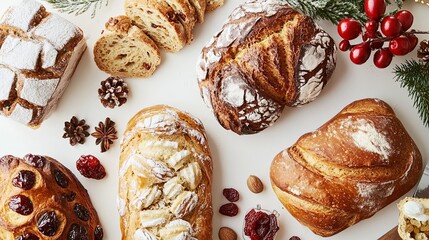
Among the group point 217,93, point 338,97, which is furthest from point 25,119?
point 338,97

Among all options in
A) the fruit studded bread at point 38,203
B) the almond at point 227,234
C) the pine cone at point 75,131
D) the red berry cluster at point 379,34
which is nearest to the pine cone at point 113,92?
the pine cone at point 75,131

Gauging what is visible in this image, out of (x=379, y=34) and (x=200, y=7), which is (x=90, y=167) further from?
(x=379, y=34)

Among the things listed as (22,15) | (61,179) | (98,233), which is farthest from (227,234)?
(22,15)

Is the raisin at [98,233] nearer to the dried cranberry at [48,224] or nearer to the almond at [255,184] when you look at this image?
the dried cranberry at [48,224]

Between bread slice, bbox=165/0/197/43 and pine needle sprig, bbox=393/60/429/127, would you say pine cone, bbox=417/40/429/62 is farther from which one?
bread slice, bbox=165/0/197/43

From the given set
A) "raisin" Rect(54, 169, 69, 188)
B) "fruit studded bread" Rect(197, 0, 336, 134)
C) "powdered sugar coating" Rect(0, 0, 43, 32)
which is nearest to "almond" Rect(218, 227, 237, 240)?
"fruit studded bread" Rect(197, 0, 336, 134)

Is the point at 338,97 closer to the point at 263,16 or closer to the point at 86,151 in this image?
the point at 263,16
